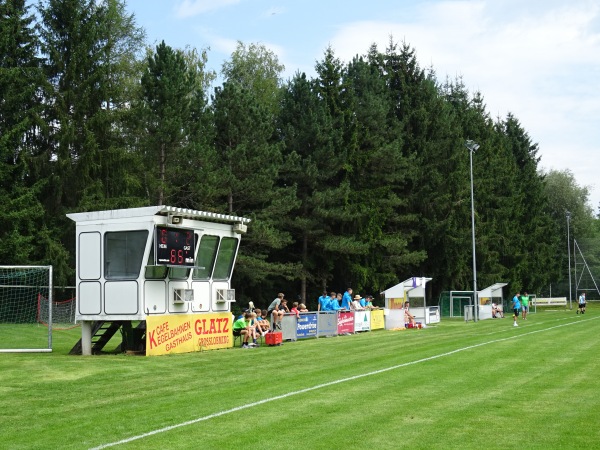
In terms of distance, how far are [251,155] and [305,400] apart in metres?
32.4

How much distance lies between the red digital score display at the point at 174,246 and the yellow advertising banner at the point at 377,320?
1498 cm

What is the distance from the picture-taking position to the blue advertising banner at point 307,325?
92.4 ft

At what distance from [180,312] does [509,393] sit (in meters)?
11.9

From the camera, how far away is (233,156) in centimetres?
4300

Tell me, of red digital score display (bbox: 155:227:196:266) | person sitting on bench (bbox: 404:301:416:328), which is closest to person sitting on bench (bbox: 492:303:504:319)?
person sitting on bench (bbox: 404:301:416:328)

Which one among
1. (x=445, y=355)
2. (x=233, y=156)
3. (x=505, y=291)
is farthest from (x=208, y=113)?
(x=505, y=291)

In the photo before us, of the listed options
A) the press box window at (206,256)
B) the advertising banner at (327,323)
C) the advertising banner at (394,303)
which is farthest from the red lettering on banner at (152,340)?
the advertising banner at (394,303)

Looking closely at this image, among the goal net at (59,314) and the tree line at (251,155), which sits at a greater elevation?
the tree line at (251,155)

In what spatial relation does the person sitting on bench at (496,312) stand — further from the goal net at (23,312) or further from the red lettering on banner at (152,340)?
the red lettering on banner at (152,340)

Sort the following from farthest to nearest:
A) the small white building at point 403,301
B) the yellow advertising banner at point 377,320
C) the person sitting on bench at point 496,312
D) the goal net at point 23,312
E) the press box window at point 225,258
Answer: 1. the person sitting on bench at point 496,312
2. the small white building at point 403,301
3. the yellow advertising banner at point 377,320
4. the goal net at point 23,312
5. the press box window at point 225,258

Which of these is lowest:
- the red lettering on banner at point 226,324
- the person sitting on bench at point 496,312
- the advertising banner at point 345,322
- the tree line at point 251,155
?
the person sitting on bench at point 496,312

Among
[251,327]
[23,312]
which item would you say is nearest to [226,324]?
[251,327]

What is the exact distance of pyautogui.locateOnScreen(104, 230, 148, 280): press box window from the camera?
2128 cm

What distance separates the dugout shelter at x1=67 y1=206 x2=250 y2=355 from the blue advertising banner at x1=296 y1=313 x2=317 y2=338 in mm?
6406
